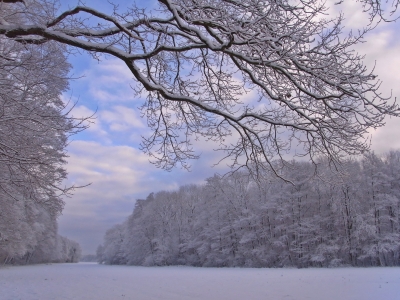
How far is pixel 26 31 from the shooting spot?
5.03 metres

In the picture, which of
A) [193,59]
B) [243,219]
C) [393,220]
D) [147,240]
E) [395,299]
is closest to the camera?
[193,59]

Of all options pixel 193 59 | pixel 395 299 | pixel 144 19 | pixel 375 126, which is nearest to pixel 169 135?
pixel 193 59

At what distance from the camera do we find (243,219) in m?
42.0

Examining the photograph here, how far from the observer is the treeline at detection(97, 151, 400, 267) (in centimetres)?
3275

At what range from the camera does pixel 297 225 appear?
123 feet

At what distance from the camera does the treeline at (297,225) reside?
3275 cm

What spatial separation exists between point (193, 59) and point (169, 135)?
5.81ft

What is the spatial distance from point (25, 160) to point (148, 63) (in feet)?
9.78

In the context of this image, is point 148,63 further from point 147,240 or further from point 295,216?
point 147,240

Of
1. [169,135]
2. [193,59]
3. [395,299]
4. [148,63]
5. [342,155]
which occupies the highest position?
[193,59]

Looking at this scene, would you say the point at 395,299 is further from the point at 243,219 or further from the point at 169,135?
the point at 243,219

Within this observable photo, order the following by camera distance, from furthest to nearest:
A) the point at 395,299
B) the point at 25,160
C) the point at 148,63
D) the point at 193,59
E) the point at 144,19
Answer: the point at 395,299 → the point at 193,59 → the point at 148,63 → the point at 144,19 → the point at 25,160

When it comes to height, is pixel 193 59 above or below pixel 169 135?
above

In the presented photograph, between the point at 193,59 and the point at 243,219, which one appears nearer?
the point at 193,59
